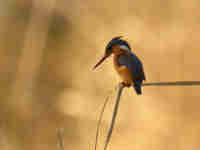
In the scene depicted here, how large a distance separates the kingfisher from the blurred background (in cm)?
75

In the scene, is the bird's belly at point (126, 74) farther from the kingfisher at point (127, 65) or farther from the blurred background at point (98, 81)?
the blurred background at point (98, 81)

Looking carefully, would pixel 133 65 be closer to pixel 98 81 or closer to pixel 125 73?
pixel 125 73

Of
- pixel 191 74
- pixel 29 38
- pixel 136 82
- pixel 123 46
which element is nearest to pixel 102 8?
pixel 29 38

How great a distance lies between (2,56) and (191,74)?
4.99 ft

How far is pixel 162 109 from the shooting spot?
200 cm

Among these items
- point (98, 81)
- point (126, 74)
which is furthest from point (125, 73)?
point (98, 81)

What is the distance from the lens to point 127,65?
50.6 inches

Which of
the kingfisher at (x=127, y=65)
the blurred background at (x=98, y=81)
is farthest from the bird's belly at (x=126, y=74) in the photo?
the blurred background at (x=98, y=81)

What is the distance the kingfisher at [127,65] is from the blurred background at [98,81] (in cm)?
75

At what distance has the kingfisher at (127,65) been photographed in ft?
4.14

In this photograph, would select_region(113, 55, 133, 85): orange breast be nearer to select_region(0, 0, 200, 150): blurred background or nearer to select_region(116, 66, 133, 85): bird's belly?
select_region(116, 66, 133, 85): bird's belly

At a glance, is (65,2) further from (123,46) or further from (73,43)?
(123,46)

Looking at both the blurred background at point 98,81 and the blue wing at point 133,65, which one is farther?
the blurred background at point 98,81

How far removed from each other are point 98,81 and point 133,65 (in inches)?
36.1
